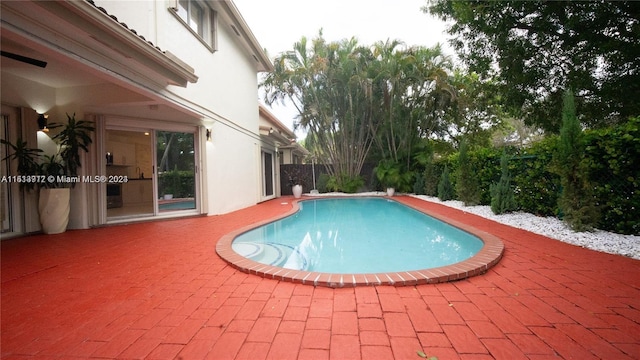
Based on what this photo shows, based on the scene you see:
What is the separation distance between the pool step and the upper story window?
18.2ft

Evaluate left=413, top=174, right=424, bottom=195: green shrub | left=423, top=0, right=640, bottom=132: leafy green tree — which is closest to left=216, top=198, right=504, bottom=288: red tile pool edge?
left=423, top=0, right=640, bottom=132: leafy green tree

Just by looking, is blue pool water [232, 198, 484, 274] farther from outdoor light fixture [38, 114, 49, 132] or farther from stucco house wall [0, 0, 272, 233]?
outdoor light fixture [38, 114, 49, 132]

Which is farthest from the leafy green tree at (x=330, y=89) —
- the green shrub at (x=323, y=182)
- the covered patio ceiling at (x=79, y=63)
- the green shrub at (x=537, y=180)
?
the covered patio ceiling at (x=79, y=63)

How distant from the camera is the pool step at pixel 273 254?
4122 millimetres

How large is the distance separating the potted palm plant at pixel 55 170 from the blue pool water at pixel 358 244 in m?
3.82

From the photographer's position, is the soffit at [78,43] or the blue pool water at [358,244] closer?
the soffit at [78,43]

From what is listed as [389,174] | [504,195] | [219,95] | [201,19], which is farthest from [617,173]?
[389,174]

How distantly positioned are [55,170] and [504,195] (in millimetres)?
9942

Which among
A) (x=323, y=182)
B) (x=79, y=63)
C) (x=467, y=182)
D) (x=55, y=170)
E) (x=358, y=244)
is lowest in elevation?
(x=358, y=244)

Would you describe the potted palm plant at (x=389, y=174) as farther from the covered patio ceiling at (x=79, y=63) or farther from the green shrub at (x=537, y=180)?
the covered patio ceiling at (x=79, y=63)

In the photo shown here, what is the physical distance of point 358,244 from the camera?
5.29 m

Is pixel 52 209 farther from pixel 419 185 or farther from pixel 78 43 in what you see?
pixel 419 185

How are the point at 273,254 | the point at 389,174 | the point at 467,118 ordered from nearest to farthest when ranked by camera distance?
the point at 273,254 → the point at 389,174 → the point at 467,118

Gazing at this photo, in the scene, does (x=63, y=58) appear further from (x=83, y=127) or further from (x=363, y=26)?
(x=363, y=26)
